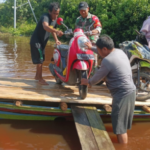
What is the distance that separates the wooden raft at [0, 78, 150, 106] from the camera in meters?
3.91

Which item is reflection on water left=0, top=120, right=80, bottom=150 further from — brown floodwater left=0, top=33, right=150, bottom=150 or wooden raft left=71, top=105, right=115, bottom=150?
wooden raft left=71, top=105, right=115, bottom=150

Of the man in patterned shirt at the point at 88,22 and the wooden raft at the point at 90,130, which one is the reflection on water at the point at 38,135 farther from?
the man in patterned shirt at the point at 88,22

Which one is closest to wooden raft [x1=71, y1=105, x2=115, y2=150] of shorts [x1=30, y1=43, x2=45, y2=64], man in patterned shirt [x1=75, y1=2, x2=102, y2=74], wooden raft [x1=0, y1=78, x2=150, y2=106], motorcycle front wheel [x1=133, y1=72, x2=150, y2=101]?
wooden raft [x1=0, y1=78, x2=150, y2=106]

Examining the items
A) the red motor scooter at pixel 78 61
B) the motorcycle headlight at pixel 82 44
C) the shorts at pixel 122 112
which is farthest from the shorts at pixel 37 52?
the shorts at pixel 122 112

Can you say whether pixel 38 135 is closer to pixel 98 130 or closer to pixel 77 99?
pixel 77 99

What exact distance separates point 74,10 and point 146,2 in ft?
23.3

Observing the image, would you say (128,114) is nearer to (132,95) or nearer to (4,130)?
(132,95)

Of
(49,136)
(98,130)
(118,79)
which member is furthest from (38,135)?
(118,79)

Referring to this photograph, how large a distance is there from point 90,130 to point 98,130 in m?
0.12

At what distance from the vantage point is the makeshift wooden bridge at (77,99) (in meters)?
3.31

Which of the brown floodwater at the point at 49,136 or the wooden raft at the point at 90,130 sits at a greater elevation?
the wooden raft at the point at 90,130

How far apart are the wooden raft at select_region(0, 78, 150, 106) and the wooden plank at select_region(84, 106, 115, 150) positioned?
17 centimetres

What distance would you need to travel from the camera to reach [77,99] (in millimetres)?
4031

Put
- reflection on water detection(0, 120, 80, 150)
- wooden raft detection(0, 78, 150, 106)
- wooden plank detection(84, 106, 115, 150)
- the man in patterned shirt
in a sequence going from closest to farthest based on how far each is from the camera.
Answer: wooden plank detection(84, 106, 115, 150) < reflection on water detection(0, 120, 80, 150) < wooden raft detection(0, 78, 150, 106) < the man in patterned shirt
